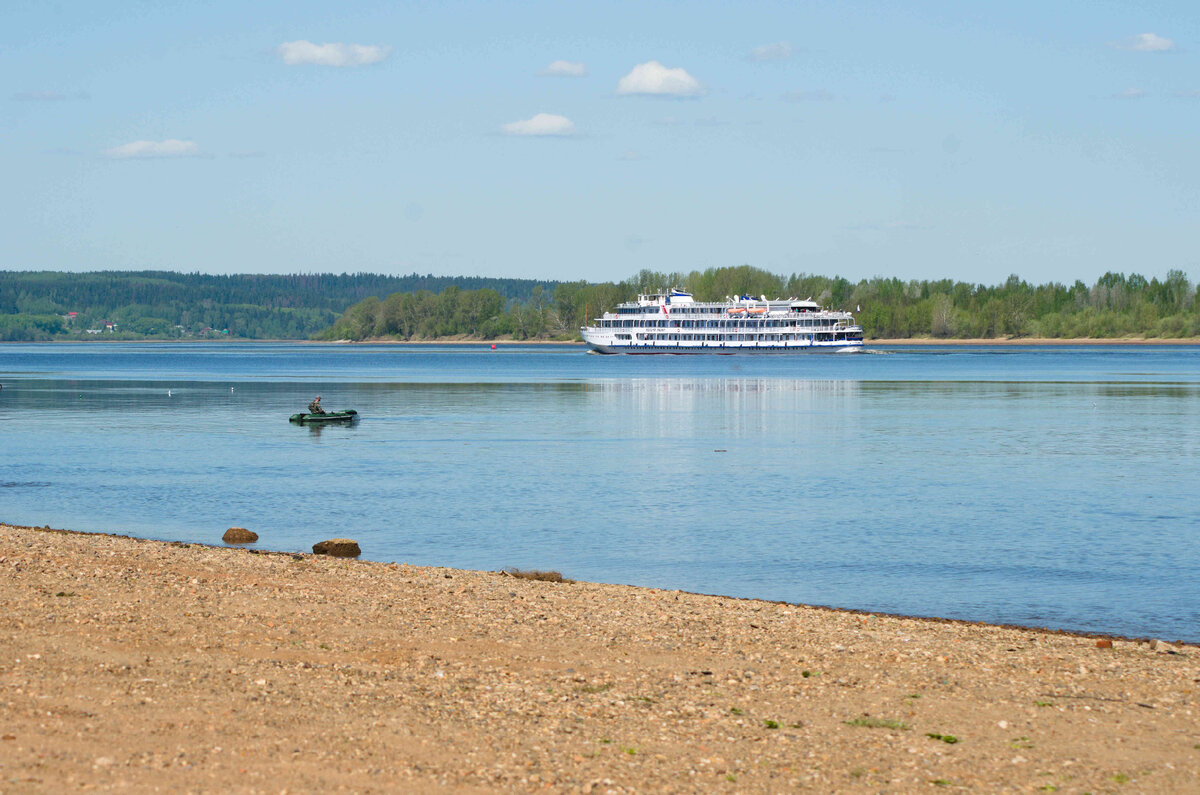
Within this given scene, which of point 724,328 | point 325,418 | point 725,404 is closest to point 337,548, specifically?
point 325,418

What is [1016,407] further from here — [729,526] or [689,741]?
[689,741]

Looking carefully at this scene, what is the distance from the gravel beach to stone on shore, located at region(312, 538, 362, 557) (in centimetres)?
501

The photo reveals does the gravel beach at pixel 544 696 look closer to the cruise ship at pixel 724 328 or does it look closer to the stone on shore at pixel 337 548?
the stone on shore at pixel 337 548

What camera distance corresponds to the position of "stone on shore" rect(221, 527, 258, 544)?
82.0 ft

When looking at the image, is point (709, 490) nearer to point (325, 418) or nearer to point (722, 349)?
point (325, 418)

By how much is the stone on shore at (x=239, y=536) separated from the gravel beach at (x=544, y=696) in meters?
7.12

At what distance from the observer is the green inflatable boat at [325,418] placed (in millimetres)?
56906

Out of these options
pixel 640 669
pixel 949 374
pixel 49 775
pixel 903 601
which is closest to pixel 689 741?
pixel 640 669

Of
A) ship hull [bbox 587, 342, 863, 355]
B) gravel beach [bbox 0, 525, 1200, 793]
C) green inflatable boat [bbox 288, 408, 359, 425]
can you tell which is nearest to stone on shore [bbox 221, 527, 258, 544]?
gravel beach [bbox 0, 525, 1200, 793]

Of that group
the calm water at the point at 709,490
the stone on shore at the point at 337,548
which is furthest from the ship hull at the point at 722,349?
the stone on shore at the point at 337,548

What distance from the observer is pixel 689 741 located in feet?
35.2

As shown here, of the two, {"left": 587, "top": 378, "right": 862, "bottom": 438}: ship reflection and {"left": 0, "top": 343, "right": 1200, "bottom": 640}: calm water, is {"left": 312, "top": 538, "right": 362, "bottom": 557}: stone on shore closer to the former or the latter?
{"left": 0, "top": 343, "right": 1200, "bottom": 640}: calm water

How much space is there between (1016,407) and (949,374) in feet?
166

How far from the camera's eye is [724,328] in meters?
170
